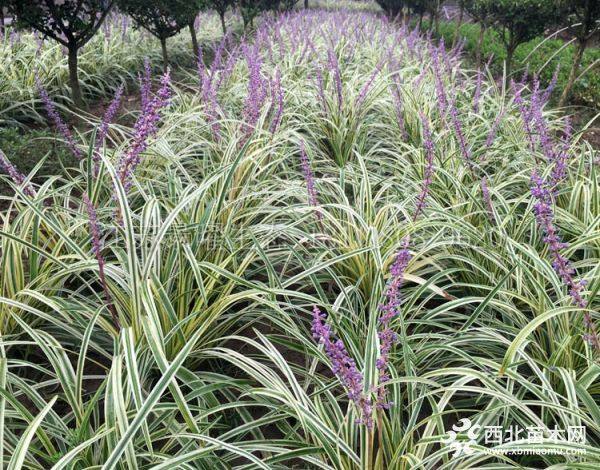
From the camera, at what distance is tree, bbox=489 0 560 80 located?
Answer: 20.9 ft

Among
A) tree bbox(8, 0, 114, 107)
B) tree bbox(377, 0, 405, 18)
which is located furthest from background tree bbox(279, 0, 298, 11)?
tree bbox(8, 0, 114, 107)

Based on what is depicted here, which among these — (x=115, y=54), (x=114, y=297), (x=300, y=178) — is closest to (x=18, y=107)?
(x=115, y=54)

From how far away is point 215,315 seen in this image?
167cm

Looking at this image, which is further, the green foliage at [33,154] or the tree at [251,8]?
the tree at [251,8]

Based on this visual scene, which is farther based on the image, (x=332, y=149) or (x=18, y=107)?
(x=18, y=107)

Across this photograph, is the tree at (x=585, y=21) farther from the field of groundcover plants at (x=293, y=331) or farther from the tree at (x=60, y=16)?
the tree at (x=60, y=16)

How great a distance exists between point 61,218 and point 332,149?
1996 mm

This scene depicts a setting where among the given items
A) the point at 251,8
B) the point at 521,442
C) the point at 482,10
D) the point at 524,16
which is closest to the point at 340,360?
the point at 521,442

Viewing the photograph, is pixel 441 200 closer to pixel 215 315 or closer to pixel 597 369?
pixel 597 369

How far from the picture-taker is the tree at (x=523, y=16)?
6.36 meters

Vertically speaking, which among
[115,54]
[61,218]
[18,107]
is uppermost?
[115,54]

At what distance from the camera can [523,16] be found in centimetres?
647

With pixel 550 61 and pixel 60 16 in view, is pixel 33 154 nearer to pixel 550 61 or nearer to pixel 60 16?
pixel 60 16

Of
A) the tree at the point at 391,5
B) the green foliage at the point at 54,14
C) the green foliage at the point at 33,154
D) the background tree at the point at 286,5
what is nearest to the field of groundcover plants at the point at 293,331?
the green foliage at the point at 33,154
